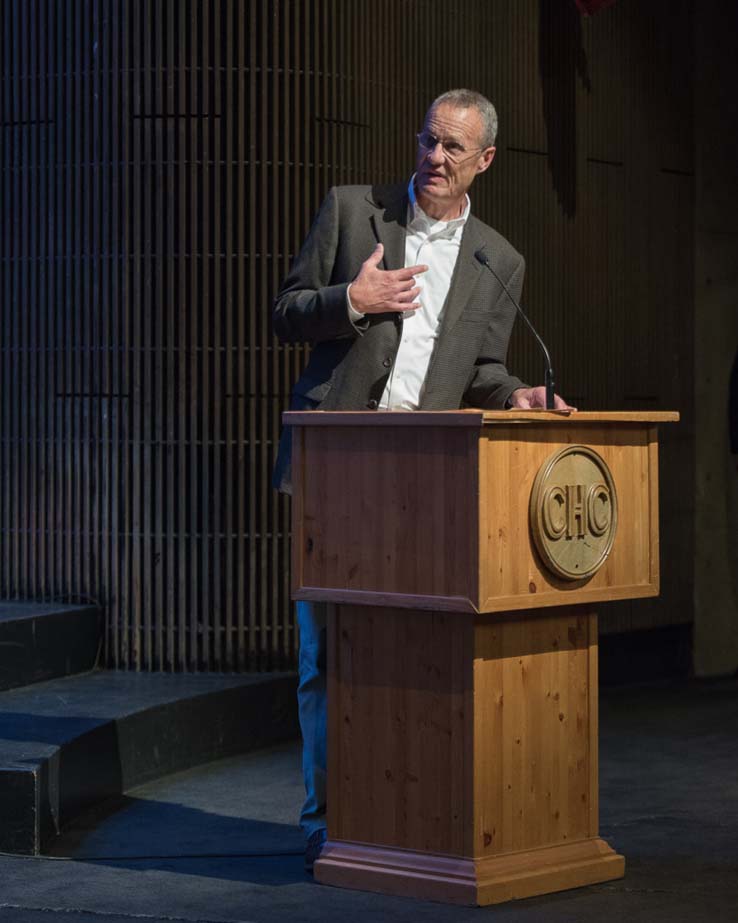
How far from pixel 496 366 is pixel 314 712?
89cm

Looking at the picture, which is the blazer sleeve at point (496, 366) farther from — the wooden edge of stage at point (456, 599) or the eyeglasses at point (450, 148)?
the wooden edge of stage at point (456, 599)

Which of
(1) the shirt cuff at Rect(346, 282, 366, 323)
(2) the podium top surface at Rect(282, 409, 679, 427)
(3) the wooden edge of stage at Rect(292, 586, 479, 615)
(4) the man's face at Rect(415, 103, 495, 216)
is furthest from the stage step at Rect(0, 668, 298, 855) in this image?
(4) the man's face at Rect(415, 103, 495, 216)

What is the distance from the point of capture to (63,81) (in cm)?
595

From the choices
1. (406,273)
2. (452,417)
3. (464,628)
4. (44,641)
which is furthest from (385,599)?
(44,641)

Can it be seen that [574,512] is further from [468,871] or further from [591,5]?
[591,5]

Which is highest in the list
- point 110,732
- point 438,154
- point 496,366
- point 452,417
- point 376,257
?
point 438,154

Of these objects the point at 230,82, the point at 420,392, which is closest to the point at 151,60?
the point at 230,82

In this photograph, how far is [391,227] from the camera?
3938 millimetres

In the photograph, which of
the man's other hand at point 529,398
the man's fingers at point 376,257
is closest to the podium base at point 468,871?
the man's other hand at point 529,398

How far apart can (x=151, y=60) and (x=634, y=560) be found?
2859 mm

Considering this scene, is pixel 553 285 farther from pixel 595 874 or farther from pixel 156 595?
pixel 595 874

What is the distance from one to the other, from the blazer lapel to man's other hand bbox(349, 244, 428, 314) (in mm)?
228

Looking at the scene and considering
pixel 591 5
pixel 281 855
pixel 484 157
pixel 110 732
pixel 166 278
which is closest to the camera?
pixel 484 157

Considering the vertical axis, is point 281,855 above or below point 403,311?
below
